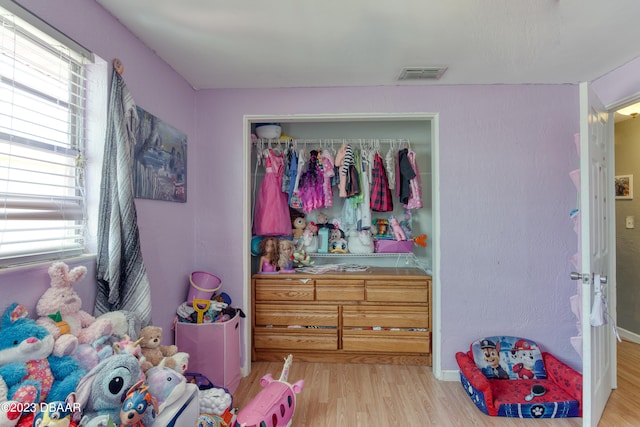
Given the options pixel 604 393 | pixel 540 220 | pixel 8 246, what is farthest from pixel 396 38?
Result: pixel 604 393

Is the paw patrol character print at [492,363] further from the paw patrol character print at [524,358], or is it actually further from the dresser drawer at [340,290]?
the dresser drawer at [340,290]

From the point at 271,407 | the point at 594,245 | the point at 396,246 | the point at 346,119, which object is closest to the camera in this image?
the point at 271,407

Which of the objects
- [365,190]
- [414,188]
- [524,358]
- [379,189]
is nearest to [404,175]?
[414,188]

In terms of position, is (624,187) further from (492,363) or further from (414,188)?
(492,363)

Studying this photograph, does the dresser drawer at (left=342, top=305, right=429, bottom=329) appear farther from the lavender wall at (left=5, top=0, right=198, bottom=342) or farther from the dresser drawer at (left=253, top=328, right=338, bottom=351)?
the lavender wall at (left=5, top=0, right=198, bottom=342)

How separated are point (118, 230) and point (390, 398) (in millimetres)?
1988

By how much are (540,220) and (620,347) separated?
168cm

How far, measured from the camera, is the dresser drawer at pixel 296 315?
287 centimetres

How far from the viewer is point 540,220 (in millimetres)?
2572

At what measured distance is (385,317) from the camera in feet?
9.27

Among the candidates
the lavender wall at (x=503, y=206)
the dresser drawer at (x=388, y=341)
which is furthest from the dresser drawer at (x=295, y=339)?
the lavender wall at (x=503, y=206)

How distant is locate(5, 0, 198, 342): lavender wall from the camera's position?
1.42m

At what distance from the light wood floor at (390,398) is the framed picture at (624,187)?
1.52 meters

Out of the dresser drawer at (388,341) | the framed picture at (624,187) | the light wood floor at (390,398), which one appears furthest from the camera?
the framed picture at (624,187)
